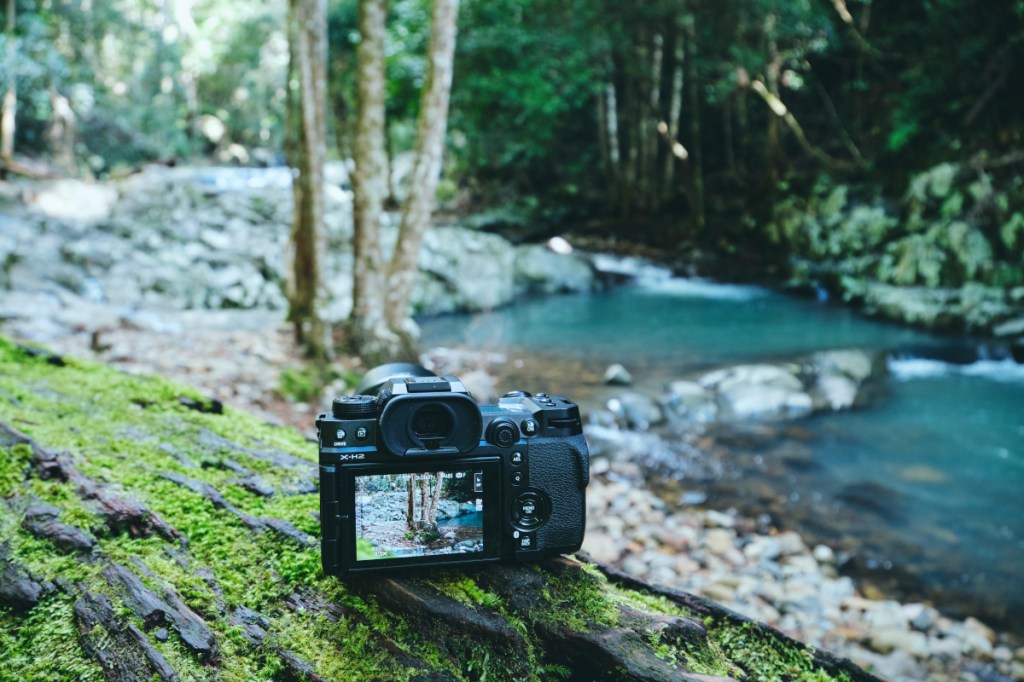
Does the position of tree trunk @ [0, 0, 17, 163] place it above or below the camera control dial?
above

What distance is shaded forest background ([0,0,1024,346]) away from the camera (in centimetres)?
1267

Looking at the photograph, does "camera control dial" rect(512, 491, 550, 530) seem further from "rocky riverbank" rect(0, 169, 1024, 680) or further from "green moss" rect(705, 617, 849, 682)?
"rocky riverbank" rect(0, 169, 1024, 680)

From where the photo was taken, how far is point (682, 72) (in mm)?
16859

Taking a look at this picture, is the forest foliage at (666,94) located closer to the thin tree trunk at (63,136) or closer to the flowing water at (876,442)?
the thin tree trunk at (63,136)

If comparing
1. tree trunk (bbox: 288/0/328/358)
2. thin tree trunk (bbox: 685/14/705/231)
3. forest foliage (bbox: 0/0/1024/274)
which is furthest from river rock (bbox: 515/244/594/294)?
tree trunk (bbox: 288/0/328/358)

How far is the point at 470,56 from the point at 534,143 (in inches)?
150

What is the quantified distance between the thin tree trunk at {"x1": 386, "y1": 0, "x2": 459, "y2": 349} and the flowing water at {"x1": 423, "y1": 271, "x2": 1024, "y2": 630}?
2.36 meters

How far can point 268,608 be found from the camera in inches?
61.1

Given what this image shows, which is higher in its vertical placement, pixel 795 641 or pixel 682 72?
pixel 682 72

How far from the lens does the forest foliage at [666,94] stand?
13.6 m

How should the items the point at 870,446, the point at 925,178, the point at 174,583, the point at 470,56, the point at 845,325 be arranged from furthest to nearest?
the point at 470,56
the point at 925,178
the point at 845,325
the point at 870,446
the point at 174,583

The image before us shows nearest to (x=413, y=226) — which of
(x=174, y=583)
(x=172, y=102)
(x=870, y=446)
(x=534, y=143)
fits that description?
(x=870, y=446)

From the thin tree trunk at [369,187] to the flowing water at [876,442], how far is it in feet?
8.49

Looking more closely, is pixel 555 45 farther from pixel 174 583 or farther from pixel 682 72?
pixel 174 583
